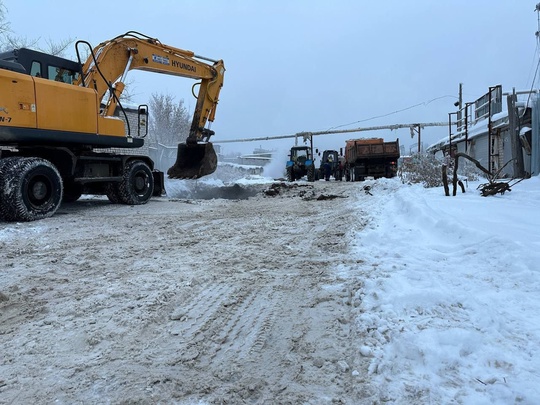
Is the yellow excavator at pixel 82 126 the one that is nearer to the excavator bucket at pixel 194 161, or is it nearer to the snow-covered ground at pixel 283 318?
the excavator bucket at pixel 194 161

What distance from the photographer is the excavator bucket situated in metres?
12.6

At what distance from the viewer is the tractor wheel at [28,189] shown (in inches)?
294

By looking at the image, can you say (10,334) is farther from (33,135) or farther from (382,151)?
(382,151)

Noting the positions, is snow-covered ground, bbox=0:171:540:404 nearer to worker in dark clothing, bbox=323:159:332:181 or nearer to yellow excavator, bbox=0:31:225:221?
yellow excavator, bbox=0:31:225:221

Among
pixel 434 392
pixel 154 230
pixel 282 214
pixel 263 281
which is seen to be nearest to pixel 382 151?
pixel 282 214

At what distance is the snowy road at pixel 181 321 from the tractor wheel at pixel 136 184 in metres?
5.22

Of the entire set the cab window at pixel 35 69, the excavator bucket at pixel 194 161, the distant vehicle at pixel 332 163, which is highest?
the cab window at pixel 35 69

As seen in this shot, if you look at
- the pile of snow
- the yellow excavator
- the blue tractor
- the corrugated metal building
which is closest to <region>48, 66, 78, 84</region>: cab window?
the yellow excavator

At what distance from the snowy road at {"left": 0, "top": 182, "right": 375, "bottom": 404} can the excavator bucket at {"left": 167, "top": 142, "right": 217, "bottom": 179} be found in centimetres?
660

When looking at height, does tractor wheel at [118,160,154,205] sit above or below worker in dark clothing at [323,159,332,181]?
below

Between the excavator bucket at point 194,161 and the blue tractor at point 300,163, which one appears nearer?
the excavator bucket at point 194,161

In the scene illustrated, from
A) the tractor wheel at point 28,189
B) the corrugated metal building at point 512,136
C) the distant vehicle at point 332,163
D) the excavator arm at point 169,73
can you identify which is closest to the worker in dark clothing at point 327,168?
the distant vehicle at point 332,163

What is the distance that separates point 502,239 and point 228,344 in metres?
3.07

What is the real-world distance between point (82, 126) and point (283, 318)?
25.8 ft
